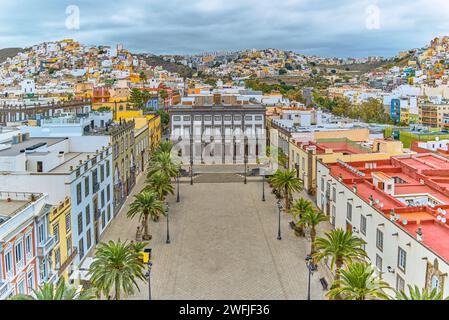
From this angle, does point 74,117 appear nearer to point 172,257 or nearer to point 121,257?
point 172,257

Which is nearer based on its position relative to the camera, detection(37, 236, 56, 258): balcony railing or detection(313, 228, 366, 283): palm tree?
detection(37, 236, 56, 258): balcony railing

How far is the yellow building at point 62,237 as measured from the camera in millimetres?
13594

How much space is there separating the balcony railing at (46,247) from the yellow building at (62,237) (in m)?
0.29

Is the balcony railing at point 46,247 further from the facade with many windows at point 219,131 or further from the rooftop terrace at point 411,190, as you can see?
the facade with many windows at point 219,131

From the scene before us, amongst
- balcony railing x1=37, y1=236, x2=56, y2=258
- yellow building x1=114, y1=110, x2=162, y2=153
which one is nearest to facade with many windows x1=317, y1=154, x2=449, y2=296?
balcony railing x1=37, y1=236, x2=56, y2=258

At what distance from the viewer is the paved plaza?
46.2 ft

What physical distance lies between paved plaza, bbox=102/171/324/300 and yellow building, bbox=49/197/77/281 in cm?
252

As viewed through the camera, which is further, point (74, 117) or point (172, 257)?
point (74, 117)

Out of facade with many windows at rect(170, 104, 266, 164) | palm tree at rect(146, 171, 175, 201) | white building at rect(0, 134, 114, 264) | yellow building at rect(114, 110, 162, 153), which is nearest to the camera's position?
white building at rect(0, 134, 114, 264)

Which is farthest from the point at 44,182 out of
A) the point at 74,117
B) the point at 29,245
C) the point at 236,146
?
the point at 236,146

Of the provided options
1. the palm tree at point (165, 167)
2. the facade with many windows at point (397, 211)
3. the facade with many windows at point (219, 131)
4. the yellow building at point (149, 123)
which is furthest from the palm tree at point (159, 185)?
the facade with many windows at point (219, 131)

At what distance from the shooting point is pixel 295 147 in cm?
2930

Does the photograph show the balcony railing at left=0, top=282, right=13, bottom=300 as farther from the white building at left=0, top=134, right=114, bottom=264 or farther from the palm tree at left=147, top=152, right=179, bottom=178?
the palm tree at left=147, top=152, right=179, bottom=178

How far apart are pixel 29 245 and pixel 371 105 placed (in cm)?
5731
